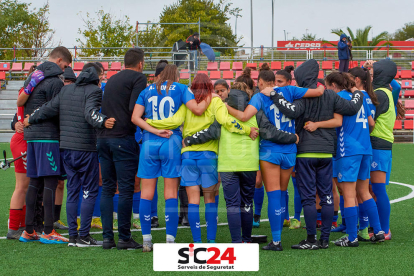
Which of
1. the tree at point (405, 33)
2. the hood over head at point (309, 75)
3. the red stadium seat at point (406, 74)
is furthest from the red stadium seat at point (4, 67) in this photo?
the tree at point (405, 33)

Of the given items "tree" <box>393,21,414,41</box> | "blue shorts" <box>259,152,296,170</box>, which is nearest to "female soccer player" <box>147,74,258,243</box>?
"blue shorts" <box>259,152,296,170</box>

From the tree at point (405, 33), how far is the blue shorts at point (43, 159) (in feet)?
254

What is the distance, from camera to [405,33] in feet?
243

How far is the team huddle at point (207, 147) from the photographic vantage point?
4699mm

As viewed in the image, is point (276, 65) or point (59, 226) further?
point (276, 65)

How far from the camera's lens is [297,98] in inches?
191

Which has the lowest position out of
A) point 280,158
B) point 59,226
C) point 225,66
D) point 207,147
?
point 59,226

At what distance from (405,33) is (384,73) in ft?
251

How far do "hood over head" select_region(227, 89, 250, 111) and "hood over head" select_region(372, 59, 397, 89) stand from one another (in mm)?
1802

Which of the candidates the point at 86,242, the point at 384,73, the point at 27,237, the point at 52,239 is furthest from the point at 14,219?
the point at 384,73

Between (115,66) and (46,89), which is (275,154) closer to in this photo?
(46,89)

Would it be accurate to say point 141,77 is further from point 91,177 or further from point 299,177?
point 299,177

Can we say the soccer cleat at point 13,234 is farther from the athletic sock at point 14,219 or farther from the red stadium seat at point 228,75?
the red stadium seat at point 228,75

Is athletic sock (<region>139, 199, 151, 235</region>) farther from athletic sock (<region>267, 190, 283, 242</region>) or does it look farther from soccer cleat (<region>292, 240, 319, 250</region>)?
soccer cleat (<region>292, 240, 319, 250</region>)
